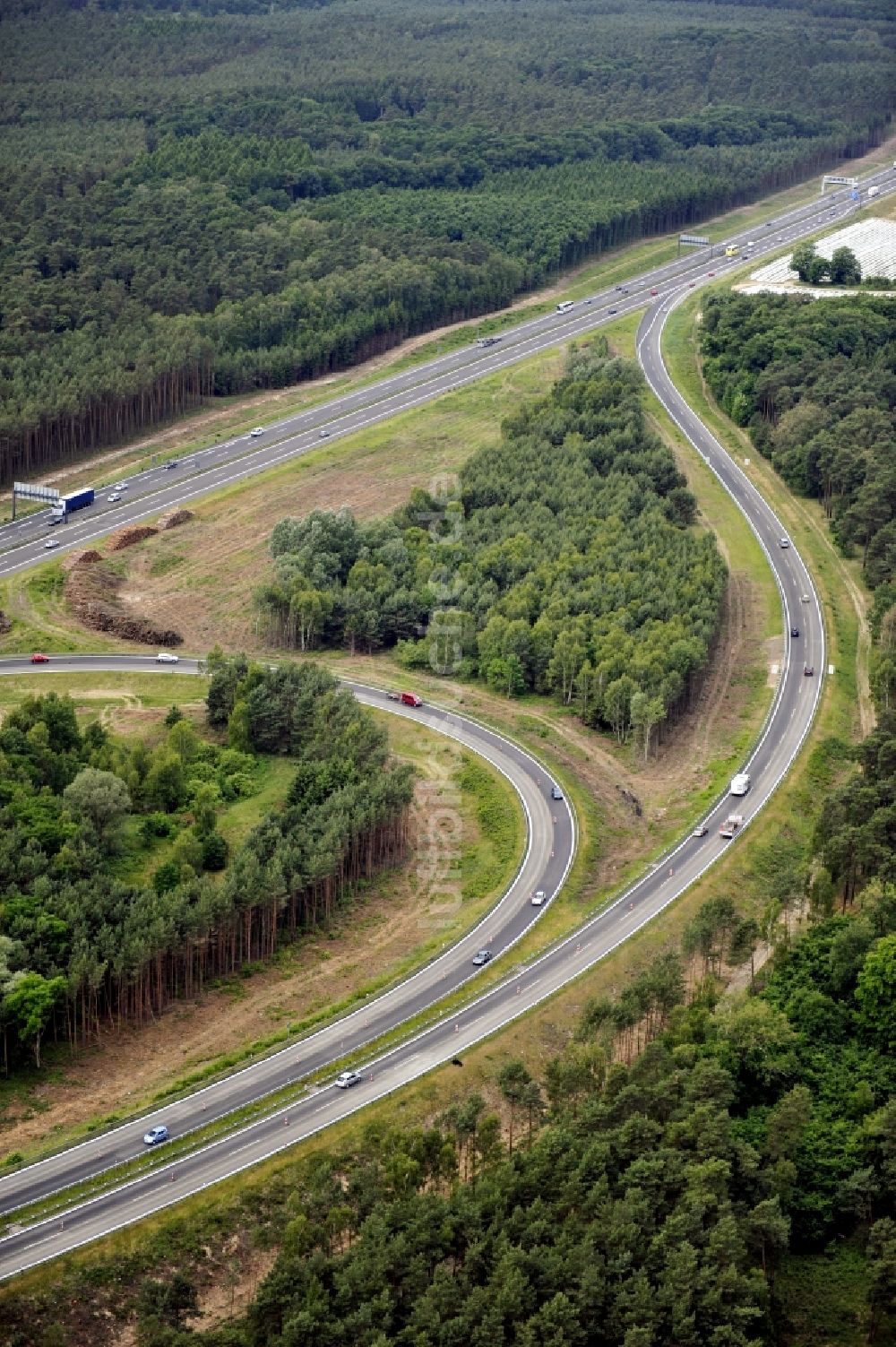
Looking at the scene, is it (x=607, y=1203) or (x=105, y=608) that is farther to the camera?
(x=105, y=608)

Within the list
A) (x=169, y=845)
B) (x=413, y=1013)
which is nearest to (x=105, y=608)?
(x=169, y=845)

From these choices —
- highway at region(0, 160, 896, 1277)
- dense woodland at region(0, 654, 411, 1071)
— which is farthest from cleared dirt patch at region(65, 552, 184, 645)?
dense woodland at region(0, 654, 411, 1071)

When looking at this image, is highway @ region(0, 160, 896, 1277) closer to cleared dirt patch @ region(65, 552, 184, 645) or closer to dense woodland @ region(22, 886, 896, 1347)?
dense woodland @ region(22, 886, 896, 1347)

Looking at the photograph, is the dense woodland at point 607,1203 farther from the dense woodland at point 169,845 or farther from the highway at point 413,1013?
the dense woodland at point 169,845

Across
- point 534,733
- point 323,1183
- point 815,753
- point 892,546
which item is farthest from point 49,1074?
point 892,546

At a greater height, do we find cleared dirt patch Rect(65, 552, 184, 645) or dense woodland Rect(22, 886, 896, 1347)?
cleared dirt patch Rect(65, 552, 184, 645)

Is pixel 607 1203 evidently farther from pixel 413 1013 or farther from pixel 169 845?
pixel 169 845
